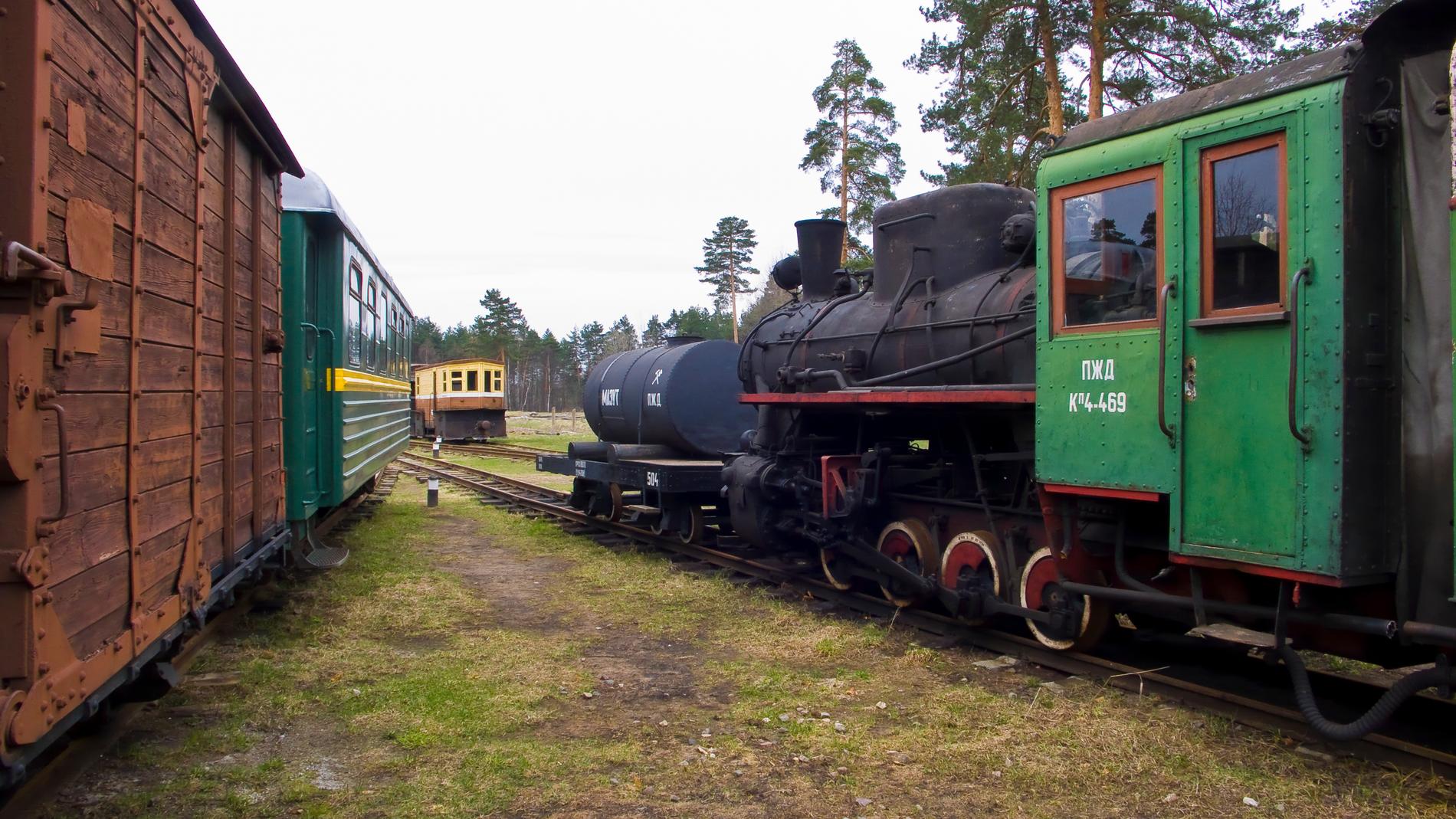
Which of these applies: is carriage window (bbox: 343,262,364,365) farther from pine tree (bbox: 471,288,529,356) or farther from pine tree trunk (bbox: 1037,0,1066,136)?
pine tree (bbox: 471,288,529,356)

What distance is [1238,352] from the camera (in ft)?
14.5

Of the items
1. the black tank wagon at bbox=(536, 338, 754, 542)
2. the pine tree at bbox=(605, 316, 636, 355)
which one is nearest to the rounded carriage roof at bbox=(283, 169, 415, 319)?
the black tank wagon at bbox=(536, 338, 754, 542)

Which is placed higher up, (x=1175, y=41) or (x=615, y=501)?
(x=1175, y=41)

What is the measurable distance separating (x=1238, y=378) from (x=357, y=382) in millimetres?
7438

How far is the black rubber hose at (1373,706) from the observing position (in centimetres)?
383

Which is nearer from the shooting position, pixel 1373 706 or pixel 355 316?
pixel 1373 706

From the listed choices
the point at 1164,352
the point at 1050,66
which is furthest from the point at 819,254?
the point at 1050,66

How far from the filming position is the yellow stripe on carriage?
8156 mm

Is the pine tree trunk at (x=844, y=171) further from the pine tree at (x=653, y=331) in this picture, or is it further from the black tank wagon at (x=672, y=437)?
the pine tree at (x=653, y=331)

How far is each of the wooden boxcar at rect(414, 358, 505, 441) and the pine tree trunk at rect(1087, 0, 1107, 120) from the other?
73.8 ft

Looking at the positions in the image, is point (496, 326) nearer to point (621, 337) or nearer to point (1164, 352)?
point (621, 337)

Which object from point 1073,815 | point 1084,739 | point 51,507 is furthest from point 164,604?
point 1084,739

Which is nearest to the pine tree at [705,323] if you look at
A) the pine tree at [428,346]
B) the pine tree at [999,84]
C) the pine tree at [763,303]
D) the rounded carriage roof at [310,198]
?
the pine tree at [763,303]

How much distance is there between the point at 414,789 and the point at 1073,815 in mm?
2742
